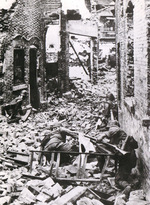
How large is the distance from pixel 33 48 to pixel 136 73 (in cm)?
267

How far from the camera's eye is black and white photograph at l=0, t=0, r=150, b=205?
489 centimetres

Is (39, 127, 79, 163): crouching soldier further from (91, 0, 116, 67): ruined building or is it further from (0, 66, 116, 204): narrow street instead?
(91, 0, 116, 67): ruined building

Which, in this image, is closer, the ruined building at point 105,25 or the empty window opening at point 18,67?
the ruined building at point 105,25

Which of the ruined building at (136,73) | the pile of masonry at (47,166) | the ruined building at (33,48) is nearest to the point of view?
the ruined building at (136,73)

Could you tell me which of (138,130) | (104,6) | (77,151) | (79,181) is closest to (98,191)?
(79,181)

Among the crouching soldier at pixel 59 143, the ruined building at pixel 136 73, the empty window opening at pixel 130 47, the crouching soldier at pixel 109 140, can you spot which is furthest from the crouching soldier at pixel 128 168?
the empty window opening at pixel 130 47

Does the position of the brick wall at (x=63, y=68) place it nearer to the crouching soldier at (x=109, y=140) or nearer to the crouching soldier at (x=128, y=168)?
the crouching soldier at (x=109, y=140)

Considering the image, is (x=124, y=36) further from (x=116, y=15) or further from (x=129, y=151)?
(x=129, y=151)

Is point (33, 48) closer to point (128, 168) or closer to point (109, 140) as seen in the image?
point (109, 140)

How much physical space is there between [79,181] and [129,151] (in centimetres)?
104

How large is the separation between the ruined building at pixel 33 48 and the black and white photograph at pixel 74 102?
2cm

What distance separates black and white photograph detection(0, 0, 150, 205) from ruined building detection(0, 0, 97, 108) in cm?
2

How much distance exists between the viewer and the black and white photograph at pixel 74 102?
16.0 ft

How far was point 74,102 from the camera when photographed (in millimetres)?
6258
